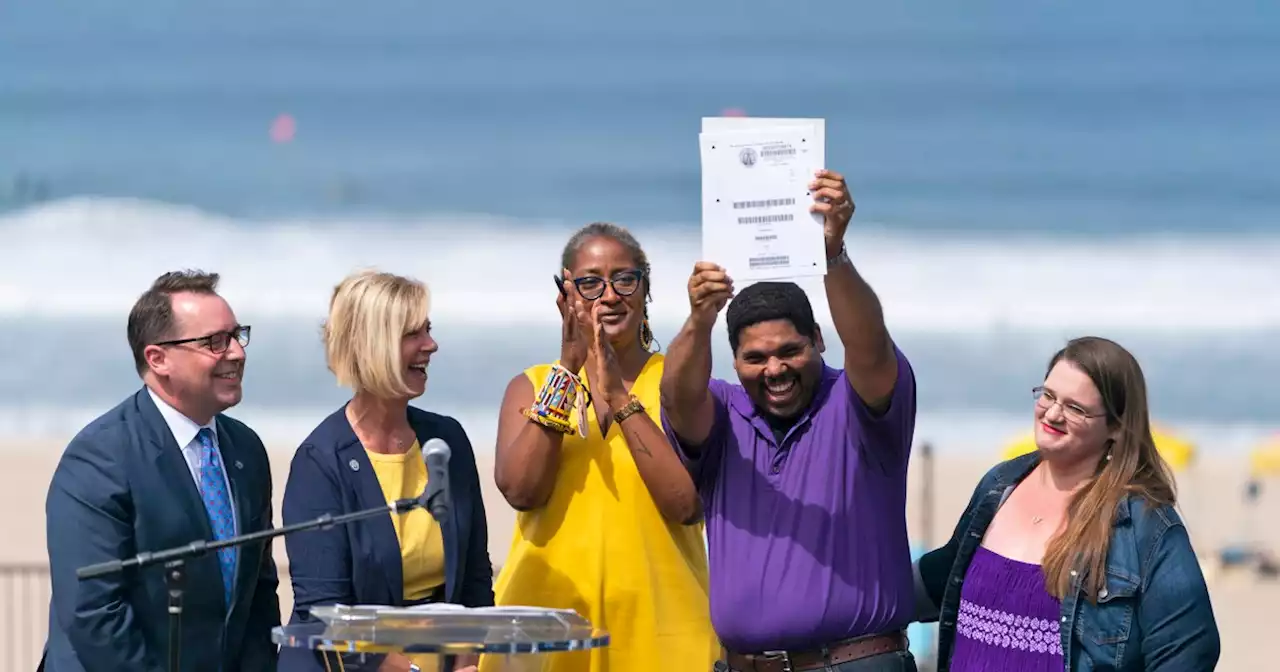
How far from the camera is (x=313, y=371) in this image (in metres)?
17.5

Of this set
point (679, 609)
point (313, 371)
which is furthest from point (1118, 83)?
point (679, 609)

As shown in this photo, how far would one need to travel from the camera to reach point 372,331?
4539mm

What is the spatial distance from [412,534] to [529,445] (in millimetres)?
407

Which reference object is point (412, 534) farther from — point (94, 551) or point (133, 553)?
point (94, 551)

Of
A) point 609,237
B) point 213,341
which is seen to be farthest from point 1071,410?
point 213,341

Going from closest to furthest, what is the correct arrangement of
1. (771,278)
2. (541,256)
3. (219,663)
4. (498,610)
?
(498,610), (771,278), (219,663), (541,256)

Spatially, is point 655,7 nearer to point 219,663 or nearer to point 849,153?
point 849,153

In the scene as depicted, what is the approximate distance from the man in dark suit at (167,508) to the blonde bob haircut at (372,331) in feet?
0.89

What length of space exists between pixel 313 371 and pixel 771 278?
13.9m

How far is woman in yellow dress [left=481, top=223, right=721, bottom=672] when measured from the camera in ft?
15.2

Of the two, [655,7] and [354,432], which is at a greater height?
[655,7]

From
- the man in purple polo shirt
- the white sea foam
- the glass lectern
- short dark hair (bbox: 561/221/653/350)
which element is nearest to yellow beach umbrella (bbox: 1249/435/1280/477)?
the white sea foam

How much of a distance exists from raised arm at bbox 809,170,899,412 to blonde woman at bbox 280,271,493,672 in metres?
1.17

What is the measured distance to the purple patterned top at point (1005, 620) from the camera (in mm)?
A: 3965
